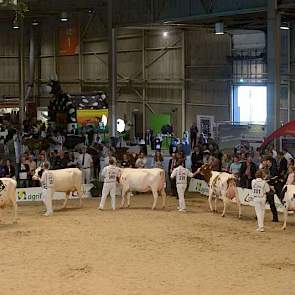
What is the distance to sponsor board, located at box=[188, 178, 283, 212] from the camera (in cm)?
1878

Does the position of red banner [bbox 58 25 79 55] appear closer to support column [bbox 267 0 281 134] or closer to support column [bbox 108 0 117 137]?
support column [bbox 108 0 117 137]

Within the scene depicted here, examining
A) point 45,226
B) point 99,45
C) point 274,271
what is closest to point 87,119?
point 99,45

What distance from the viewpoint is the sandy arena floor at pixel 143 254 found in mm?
11109

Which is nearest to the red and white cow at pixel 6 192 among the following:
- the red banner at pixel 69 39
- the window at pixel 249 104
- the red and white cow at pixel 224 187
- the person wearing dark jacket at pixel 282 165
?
the red and white cow at pixel 224 187

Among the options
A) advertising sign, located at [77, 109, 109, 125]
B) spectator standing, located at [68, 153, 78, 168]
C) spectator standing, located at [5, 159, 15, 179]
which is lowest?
spectator standing, located at [5, 159, 15, 179]

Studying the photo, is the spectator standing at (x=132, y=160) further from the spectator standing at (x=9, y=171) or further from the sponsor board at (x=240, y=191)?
the spectator standing at (x=9, y=171)

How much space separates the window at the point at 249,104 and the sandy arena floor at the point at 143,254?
678 inches

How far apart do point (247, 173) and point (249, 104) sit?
16.4 metres

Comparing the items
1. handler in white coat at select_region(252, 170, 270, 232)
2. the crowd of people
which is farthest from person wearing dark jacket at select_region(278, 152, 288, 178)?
handler in white coat at select_region(252, 170, 270, 232)

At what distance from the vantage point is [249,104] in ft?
117

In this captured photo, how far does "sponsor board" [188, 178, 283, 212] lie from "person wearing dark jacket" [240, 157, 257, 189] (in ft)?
0.80

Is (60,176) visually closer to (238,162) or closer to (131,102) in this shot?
(238,162)

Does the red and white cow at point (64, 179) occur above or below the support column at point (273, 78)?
below

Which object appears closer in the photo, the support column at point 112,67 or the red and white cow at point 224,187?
the red and white cow at point 224,187
